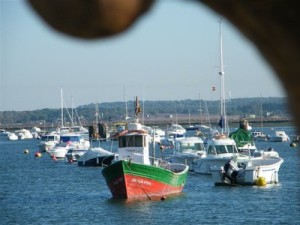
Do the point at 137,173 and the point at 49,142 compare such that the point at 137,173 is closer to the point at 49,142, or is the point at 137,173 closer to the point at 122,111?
the point at 49,142

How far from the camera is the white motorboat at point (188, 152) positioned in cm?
5334

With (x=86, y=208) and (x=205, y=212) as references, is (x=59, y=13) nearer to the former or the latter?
(x=205, y=212)

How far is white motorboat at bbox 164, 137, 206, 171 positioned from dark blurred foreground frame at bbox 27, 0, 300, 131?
50.3 meters

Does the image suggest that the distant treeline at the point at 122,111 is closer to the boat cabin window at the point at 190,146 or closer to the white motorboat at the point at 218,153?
the boat cabin window at the point at 190,146

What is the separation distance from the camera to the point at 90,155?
220 feet

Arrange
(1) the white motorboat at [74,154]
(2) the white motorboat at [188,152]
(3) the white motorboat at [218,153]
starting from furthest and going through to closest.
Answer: (1) the white motorboat at [74,154] → (2) the white motorboat at [188,152] → (3) the white motorboat at [218,153]

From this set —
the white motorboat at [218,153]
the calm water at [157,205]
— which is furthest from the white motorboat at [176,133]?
the calm water at [157,205]

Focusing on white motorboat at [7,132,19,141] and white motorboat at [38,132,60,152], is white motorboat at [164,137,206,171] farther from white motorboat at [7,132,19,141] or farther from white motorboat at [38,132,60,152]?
white motorboat at [7,132,19,141]

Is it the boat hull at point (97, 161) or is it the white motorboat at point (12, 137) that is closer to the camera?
the boat hull at point (97, 161)

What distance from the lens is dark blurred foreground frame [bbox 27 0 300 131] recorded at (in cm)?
149

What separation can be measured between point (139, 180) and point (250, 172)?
8.22m

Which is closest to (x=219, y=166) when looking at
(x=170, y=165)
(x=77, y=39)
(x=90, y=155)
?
(x=170, y=165)

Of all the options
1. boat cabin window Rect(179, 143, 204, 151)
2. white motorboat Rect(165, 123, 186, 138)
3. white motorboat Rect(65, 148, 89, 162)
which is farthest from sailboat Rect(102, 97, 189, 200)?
white motorboat Rect(165, 123, 186, 138)

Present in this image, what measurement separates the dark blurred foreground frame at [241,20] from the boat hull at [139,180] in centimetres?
3303
